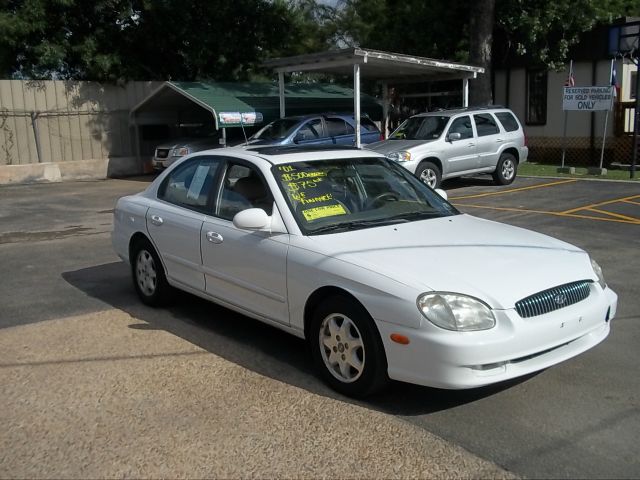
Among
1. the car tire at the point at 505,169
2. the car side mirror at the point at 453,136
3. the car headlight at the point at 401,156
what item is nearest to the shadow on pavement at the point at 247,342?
the car headlight at the point at 401,156

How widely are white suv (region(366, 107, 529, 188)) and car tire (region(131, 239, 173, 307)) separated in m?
7.77

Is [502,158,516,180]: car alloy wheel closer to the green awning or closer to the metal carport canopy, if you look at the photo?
the metal carport canopy

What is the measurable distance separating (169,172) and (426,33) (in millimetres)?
17662

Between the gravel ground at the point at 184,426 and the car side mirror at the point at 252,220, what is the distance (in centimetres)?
100

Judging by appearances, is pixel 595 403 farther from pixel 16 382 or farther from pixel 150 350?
pixel 16 382

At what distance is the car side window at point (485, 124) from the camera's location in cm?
1459

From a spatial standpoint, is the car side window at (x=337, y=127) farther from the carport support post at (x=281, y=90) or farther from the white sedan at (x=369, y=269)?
the white sedan at (x=369, y=269)

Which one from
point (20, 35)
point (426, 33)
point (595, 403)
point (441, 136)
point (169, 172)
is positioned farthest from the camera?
point (426, 33)

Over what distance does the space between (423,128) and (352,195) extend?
9730mm

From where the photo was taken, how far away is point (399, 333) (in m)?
3.73

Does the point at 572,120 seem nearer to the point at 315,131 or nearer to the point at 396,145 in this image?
the point at 315,131

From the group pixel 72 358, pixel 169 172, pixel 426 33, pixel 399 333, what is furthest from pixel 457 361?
pixel 426 33

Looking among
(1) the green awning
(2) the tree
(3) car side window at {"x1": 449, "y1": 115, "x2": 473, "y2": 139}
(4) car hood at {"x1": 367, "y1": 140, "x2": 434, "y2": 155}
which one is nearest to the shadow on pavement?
(4) car hood at {"x1": 367, "y1": 140, "x2": 434, "y2": 155}

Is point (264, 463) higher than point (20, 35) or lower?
lower
